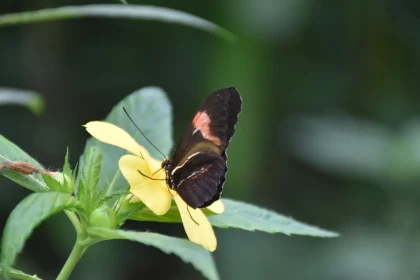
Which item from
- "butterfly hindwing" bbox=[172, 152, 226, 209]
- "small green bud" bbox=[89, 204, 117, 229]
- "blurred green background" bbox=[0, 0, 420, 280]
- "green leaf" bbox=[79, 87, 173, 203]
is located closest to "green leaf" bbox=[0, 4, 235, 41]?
"green leaf" bbox=[79, 87, 173, 203]

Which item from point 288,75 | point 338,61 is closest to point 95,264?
point 288,75

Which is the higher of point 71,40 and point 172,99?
point 71,40

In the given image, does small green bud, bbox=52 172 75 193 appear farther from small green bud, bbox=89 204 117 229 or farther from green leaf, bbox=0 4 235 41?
green leaf, bbox=0 4 235 41

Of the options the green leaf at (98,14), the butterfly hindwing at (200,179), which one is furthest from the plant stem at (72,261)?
the green leaf at (98,14)

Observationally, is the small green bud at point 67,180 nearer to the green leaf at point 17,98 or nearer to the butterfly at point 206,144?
the butterfly at point 206,144

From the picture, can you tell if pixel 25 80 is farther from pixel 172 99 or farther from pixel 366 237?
pixel 366 237

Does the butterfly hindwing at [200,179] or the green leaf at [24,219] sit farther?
the butterfly hindwing at [200,179]
